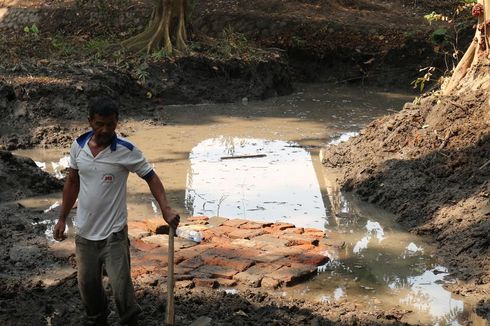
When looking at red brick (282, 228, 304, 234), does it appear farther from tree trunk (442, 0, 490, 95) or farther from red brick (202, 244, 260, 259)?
tree trunk (442, 0, 490, 95)

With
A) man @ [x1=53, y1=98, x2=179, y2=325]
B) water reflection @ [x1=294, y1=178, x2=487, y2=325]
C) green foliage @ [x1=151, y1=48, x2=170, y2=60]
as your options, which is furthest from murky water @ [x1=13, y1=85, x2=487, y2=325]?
man @ [x1=53, y1=98, x2=179, y2=325]

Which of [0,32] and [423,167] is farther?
[0,32]

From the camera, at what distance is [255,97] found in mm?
16766

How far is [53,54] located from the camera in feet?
55.3

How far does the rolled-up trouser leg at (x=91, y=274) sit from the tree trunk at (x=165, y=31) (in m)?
12.5

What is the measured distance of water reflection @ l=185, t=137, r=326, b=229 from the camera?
8.76 metres

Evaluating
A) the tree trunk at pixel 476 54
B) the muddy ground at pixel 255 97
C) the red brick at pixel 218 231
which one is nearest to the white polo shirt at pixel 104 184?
the muddy ground at pixel 255 97

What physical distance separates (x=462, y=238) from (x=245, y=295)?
2460mm

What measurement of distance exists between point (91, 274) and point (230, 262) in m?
2.04

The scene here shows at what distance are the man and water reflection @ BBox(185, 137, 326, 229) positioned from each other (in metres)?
3.72

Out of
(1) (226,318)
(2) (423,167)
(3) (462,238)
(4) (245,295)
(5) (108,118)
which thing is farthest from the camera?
(2) (423,167)

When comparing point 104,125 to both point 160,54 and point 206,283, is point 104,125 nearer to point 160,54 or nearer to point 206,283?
point 206,283

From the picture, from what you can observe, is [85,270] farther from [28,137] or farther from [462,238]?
[28,137]

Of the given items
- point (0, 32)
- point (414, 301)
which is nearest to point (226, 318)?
point (414, 301)
